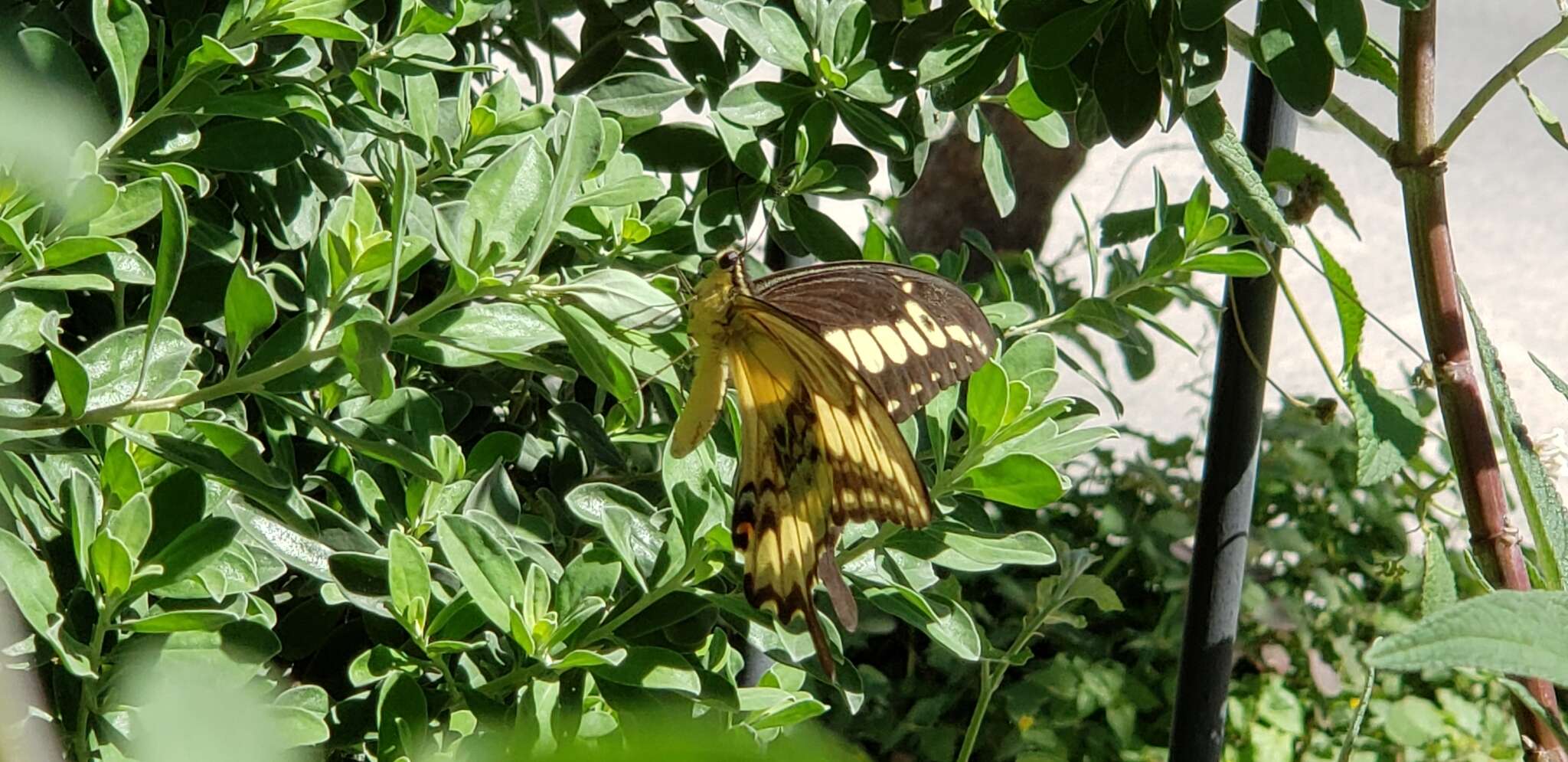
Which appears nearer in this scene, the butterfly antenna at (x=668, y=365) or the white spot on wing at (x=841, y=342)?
the butterfly antenna at (x=668, y=365)

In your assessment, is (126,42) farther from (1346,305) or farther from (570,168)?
(1346,305)

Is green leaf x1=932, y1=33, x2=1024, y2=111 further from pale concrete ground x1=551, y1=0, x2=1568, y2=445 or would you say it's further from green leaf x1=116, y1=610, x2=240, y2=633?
pale concrete ground x1=551, y1=0, x2=1568, y2=445

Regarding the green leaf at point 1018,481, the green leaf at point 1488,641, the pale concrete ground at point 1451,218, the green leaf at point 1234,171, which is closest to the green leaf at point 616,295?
the green leaf at point 1018,481

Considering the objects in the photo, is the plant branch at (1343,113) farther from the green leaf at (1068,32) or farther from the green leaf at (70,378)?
the green leaf at (70,378)

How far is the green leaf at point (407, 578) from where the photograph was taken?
748 millimetres

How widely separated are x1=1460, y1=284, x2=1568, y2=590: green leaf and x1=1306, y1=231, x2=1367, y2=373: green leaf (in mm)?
174

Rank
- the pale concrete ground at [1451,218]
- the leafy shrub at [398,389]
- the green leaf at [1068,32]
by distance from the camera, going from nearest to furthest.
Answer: the leafy shrub at [398,389] → the green leaf at [1068,32] → the pale concrete ground at [1451,218]

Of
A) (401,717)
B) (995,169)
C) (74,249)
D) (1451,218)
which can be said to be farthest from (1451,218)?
(74,249)

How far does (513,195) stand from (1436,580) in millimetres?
507

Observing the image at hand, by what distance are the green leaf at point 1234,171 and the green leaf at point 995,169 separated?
279 mm

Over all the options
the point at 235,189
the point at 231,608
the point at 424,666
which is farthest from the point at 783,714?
the point at 235,189

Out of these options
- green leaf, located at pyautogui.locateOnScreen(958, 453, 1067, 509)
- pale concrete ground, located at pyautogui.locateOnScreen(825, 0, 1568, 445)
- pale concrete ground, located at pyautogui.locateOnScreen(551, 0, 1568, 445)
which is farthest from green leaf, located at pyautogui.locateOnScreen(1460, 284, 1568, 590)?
pale concrete ground, located at pyautogui.locateOnScreen(825, 0, 1568, 445)

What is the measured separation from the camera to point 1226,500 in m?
1.00

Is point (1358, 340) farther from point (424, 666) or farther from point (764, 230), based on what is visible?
point (424, 666)
